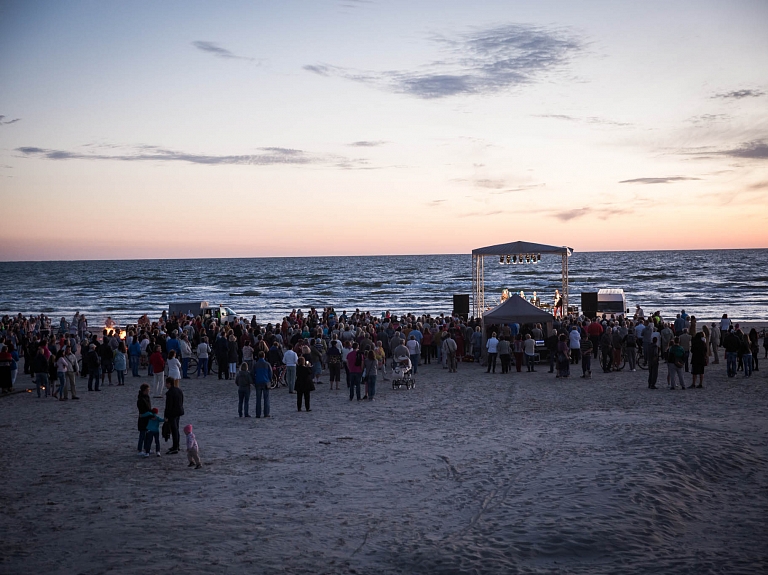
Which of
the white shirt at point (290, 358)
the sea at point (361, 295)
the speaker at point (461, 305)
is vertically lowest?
the sea at point (361, 295)

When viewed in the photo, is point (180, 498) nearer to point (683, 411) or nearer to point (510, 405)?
point (510, 405)

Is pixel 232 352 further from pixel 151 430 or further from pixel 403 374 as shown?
pixel 151 430

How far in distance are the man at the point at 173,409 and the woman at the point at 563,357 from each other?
1000 cm

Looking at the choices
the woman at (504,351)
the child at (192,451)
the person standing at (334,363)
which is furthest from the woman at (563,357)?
the child at (192,451)

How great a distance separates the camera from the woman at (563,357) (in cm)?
1722

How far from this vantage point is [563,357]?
17203mm

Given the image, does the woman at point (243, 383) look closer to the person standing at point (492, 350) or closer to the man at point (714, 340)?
the person standing at point (492, 350)

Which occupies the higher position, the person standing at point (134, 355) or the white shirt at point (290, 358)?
the white shirt at point (290, 358)

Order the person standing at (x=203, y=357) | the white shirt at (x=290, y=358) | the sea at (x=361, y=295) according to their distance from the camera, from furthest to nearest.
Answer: the sea at (x=361, y=295)
the person standing at (x=203, y=357)
the white shirt at (x=290, y=358)

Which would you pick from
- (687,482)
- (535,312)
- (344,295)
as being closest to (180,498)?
(687,482)

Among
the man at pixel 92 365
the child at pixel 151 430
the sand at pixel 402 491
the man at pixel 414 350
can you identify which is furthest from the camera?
the man at pixel 414 350

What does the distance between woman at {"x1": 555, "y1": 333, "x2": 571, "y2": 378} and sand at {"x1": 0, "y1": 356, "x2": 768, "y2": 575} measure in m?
3.19

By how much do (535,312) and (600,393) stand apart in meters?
4.80

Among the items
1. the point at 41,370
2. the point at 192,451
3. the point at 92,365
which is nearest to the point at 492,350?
the point at 92,365
